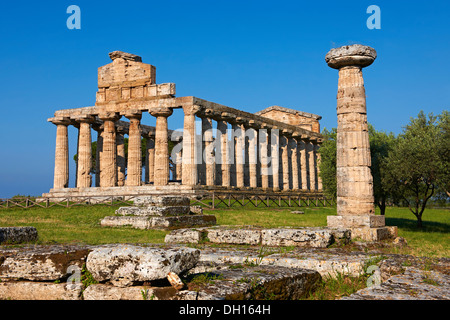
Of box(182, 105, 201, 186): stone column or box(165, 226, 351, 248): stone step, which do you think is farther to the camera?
box(182, 105, 201, 186): stone column

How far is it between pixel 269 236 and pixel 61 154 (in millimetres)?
34872

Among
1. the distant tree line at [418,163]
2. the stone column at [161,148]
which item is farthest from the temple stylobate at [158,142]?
the distant tree line at [418,163]

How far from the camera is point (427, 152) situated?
21.6 m

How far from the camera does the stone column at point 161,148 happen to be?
36.5m

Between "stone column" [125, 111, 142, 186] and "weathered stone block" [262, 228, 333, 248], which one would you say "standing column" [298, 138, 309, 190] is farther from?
"weathered stone block" [262, 228, 333, 248]

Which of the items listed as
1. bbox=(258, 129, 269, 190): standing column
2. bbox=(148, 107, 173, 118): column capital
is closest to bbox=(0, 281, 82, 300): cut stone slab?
bbox=(148, 107, 173, 118): column capital

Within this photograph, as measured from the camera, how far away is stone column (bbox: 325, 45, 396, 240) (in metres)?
15.5

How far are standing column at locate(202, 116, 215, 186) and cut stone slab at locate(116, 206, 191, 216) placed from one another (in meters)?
20.0

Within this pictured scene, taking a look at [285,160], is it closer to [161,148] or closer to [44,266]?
[161,148]

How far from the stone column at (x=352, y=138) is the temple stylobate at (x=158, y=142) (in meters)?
19.4

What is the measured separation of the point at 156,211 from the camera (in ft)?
53.0

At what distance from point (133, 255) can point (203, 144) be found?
32993mm

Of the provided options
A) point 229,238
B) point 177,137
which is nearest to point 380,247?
point 229,238
